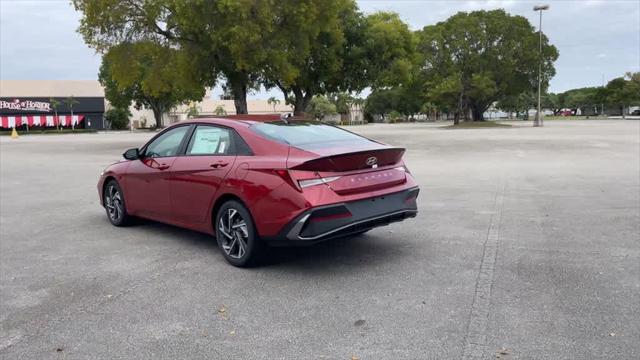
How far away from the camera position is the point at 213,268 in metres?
5.61

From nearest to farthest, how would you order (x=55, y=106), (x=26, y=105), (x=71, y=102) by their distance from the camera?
(x=26, y=105), (x=55, y=106), (x=71, y=102)

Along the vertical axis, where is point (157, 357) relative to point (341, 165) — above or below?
below

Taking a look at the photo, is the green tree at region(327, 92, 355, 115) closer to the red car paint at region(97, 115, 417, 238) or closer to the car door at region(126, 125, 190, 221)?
the car door at region(126, 125, 190, 221)

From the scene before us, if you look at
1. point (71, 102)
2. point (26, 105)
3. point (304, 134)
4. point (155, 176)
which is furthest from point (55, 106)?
point (304, 134)

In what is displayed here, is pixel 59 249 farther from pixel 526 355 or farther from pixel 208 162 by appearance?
pixel 526 355

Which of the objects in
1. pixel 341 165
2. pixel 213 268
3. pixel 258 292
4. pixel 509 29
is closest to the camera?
pixel 258 292

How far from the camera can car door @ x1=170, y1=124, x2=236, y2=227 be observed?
5.75 m

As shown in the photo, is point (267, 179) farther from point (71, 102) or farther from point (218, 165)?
point (71, 102)

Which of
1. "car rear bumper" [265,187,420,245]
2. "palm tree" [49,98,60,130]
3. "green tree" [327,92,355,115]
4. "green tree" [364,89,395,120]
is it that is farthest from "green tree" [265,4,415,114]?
"green tree" [327,92,355,115]

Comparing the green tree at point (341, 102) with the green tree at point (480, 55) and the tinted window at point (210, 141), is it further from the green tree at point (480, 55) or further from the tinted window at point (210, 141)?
the tinted window at point (210, 141)

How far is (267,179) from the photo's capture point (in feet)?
17.1

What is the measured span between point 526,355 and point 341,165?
2.33 meters

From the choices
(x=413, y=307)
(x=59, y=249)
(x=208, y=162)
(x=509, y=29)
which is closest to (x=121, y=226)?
(x=59, y=249)

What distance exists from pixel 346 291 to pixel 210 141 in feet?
7.57
